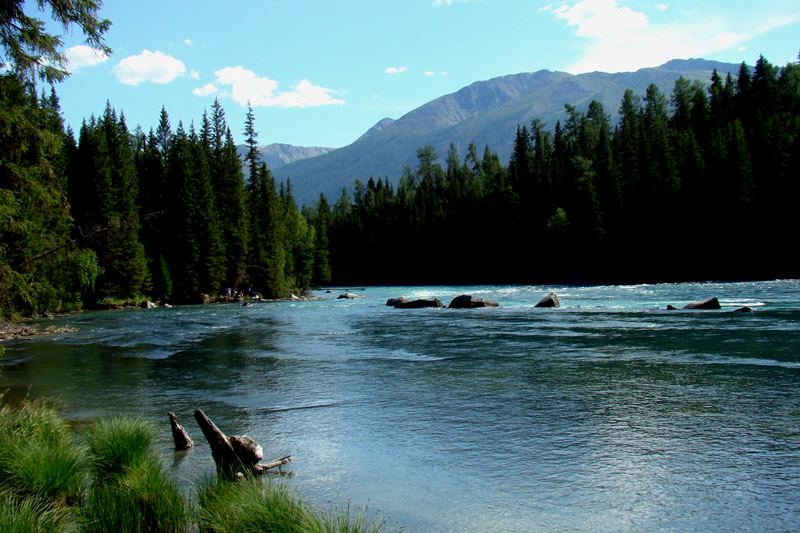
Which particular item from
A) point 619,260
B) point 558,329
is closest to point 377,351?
point 558,329

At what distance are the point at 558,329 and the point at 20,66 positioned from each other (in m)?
21.4

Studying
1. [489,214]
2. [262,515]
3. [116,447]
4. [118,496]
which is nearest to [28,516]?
[118,496]

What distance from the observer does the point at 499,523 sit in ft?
21.2

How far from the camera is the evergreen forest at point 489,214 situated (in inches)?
2222

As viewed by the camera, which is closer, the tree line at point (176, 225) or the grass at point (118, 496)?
the grass at point (118, 496)

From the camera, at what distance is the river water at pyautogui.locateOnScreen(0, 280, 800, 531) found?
7.05m

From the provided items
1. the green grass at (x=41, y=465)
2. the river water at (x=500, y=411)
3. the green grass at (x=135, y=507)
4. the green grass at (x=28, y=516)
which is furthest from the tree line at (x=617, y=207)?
the green grass at (x=28, y=516)

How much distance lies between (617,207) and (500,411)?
83046mm

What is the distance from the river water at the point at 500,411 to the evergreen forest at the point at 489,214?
14494 millimetres

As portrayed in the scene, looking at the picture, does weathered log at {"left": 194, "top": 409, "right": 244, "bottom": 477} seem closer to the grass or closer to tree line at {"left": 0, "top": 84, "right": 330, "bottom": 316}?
the grass

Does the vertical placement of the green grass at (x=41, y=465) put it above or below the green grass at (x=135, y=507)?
above

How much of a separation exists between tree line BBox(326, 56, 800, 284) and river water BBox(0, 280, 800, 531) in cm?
5266

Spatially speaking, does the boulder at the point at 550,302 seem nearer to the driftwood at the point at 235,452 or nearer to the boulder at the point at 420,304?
the boulder at the point at 420,304

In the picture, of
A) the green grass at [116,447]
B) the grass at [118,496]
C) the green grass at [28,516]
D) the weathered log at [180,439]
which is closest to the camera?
the green grass at [28,516]
